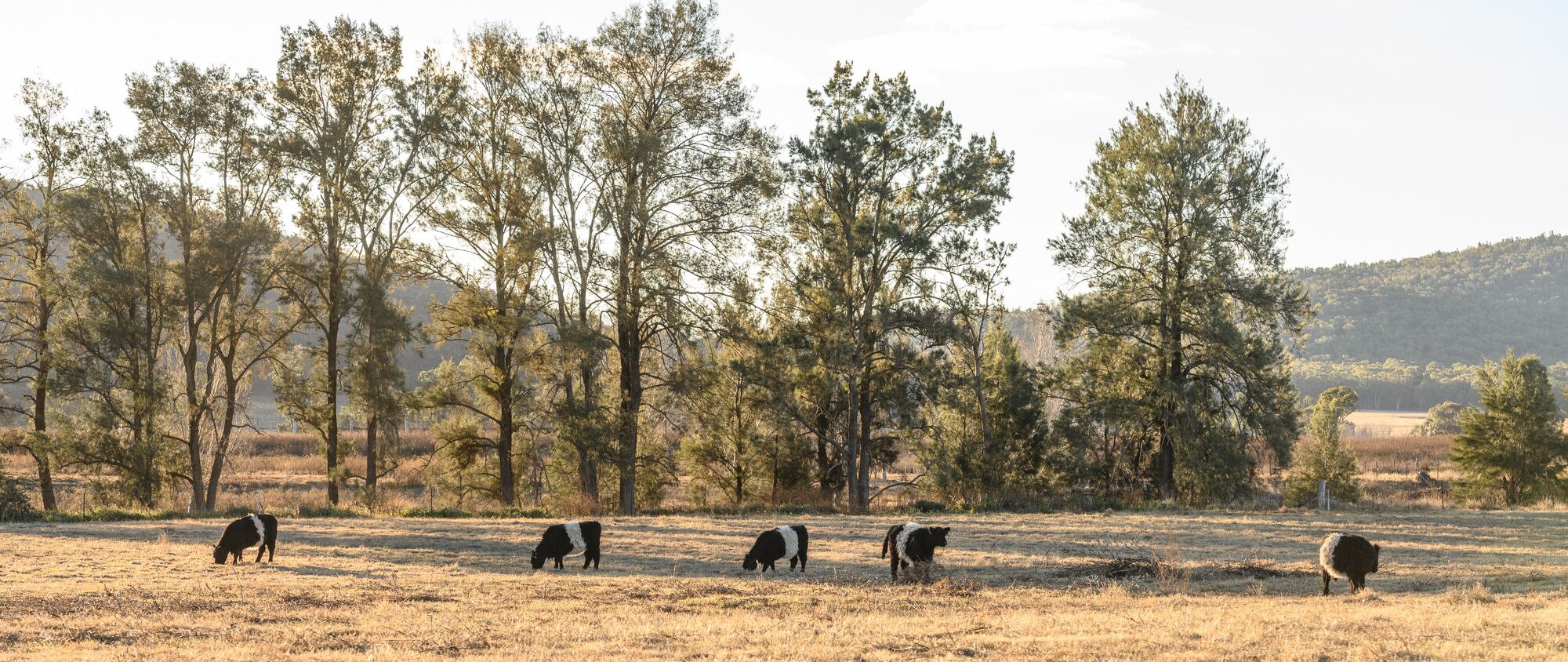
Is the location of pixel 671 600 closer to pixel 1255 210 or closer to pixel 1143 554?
pixel 1143 554

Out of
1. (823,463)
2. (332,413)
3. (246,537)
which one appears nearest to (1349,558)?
(246,537)

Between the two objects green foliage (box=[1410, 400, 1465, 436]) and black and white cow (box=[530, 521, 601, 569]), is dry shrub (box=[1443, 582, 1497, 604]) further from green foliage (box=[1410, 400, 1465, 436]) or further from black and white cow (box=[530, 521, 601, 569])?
green foliage (box=[1410, 400, 1465, 436])

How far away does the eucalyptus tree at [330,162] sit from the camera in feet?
123

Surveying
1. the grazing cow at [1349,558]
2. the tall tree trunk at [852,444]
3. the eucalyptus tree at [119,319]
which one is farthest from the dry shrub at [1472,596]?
the eucalyptus tree at [119,319]

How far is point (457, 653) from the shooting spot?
11148 mm

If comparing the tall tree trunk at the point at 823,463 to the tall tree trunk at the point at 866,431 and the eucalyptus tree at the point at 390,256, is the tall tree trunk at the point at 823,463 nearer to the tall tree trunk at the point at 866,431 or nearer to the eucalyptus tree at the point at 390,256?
the tall tree trunk at the point at 866,431

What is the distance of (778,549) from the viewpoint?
1945cm

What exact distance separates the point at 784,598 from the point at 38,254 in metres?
37.1

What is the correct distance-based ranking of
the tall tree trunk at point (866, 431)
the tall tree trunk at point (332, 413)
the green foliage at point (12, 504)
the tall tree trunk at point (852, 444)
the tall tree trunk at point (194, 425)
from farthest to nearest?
1. the tall tree trunk at point (866, 431)
2. the tall tree trunk at point (852, 444)
3. the tall tree trunk at point (194, 425)
4. the tall tree trunk at point (332, 413)
5. the green foliage at point (12, 504)

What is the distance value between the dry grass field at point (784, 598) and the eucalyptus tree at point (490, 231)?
11.5m

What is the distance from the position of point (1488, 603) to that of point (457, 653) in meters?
12.9

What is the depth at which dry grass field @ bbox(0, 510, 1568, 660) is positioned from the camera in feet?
36.8

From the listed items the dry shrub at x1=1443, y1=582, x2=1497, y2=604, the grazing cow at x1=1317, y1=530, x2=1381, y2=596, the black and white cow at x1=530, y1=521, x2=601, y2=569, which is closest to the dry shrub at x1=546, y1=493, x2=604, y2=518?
the black and white cow at x1=530, y1=521, x2=601, y2=569

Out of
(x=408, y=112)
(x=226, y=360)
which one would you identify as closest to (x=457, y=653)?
(x=408, y=112)
